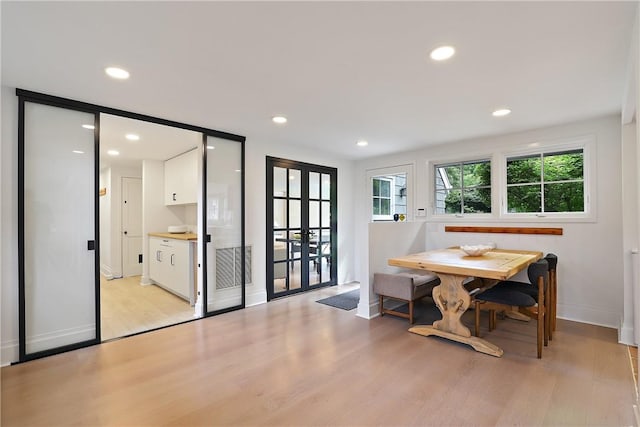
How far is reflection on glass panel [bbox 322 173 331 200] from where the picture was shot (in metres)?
5.16

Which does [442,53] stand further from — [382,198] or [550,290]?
[382,198]

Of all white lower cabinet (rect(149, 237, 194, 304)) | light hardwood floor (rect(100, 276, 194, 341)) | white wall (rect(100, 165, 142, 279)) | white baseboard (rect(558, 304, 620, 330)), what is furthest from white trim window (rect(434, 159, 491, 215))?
white wall (rect(100, 165, 142, 279))

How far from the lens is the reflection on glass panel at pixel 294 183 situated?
15.3 feet

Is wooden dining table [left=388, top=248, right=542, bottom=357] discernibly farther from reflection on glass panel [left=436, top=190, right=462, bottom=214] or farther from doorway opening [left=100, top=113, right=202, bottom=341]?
doorway opening [left=100, top=113, right=202, bottom=341]

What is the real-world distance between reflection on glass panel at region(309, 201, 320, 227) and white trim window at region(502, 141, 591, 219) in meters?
2.62

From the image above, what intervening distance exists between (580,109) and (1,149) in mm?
5069

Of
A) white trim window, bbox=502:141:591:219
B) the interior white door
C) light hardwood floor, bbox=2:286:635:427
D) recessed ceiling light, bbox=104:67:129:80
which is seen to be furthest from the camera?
the interior white door

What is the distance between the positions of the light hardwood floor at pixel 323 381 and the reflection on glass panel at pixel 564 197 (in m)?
1.35

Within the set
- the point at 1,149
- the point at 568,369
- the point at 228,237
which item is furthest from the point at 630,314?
the point at 1,149

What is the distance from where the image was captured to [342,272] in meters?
5.46

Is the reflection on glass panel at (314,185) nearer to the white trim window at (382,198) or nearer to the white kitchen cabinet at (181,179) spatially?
the white trim window at (382,198)

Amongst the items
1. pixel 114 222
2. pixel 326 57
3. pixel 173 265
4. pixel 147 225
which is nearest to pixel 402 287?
pixel 326 57

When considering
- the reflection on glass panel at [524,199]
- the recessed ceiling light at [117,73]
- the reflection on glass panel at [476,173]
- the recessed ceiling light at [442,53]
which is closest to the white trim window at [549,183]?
the reflection on glass panel at [524,199]

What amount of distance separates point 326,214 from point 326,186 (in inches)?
18.4
